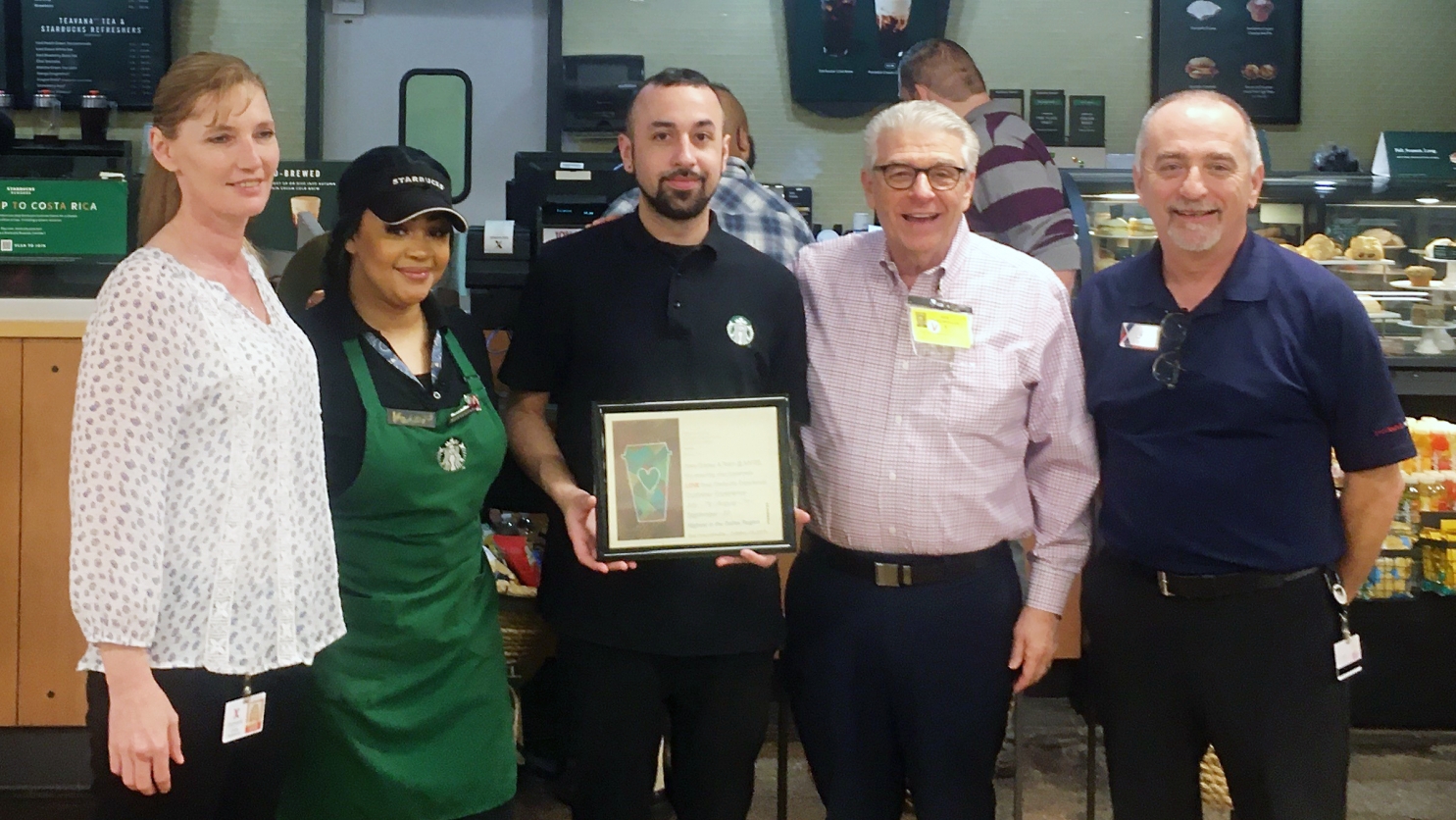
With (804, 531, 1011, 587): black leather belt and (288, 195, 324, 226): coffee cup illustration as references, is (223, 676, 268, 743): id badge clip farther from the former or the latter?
(288, 195, 324, 226): coffee cup illustration

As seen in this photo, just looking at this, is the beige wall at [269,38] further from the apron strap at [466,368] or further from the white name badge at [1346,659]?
the white name badge at [1346,659]

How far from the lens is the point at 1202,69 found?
6.24 metres

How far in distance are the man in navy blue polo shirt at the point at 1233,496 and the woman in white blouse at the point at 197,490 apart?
4.67 feet

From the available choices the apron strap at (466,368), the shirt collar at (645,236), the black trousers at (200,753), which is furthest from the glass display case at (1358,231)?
the black trousers at (200,753)

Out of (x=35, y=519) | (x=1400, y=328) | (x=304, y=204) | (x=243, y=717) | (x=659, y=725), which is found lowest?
(x=659, y=725)

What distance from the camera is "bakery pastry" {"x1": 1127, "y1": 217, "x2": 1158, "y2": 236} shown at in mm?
4324

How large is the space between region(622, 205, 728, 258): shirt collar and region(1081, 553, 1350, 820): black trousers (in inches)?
38.6

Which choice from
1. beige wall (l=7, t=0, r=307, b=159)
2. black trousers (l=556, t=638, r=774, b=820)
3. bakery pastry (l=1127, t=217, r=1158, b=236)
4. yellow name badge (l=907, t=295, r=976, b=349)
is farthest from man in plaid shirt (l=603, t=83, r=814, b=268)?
beige wall (l=7, t=0, r=307, b=159)

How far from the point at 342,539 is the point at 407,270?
1.56 ft

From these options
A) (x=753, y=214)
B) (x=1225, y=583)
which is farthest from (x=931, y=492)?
(x=753, y=214)

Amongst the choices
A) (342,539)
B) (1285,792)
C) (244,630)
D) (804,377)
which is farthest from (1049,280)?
(244,630)

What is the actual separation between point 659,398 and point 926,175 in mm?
635

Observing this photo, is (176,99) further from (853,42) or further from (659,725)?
(853,42)

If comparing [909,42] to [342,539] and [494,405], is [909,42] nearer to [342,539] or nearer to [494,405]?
[494,405]
